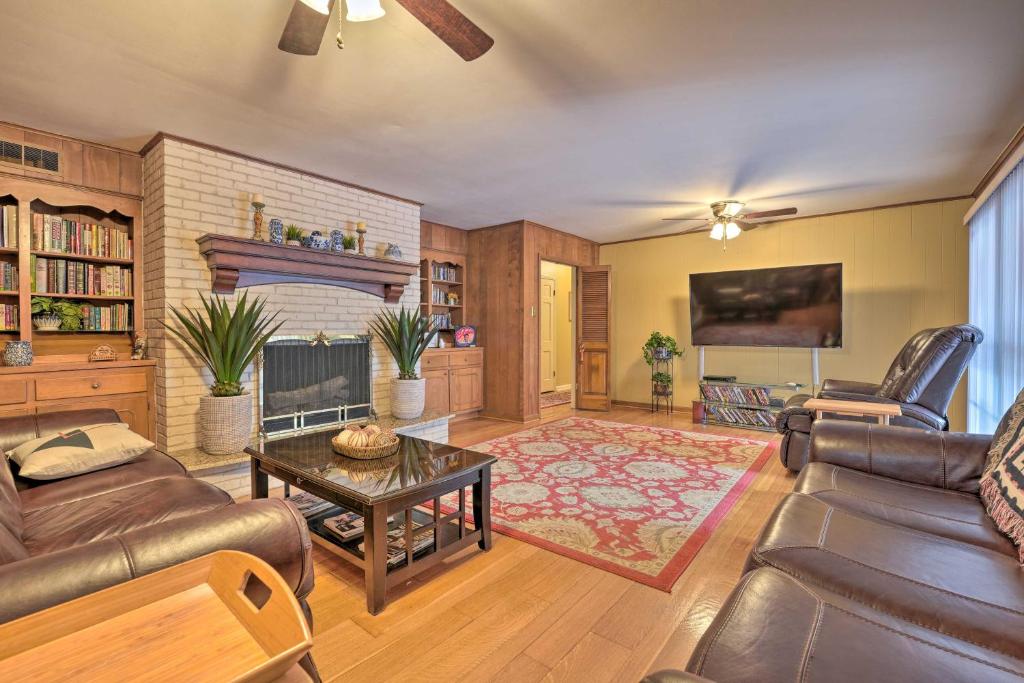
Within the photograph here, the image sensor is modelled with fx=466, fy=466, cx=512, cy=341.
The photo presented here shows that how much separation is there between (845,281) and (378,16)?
5608 millimetres

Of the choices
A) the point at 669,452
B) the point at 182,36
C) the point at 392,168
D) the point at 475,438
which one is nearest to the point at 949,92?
the point at 669,452

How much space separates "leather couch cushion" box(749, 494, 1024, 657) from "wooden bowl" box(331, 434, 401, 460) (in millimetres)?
1708

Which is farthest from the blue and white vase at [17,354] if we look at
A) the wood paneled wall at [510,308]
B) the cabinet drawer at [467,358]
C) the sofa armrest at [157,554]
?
the wood paneled wall at [510,308]

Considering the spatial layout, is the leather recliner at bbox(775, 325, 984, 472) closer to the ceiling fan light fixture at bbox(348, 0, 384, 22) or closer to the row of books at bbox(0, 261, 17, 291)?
the ceiling fan light fixture at bbox(348, 0, 384, 22)

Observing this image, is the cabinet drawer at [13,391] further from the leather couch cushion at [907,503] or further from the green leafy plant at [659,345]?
the green leafy plant at [659,345]

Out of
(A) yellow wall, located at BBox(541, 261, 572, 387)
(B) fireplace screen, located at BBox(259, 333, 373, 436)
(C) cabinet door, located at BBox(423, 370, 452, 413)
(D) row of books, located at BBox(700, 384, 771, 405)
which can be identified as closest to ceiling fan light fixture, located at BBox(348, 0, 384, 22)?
(B) fireplace screen, located at BBox(259, 333, 373, 436)

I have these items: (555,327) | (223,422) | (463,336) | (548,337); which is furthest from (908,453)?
(555,327)

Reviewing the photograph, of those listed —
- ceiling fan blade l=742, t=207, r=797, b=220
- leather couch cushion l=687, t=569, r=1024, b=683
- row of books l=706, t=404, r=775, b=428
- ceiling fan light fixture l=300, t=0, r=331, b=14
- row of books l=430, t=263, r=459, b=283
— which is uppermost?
ceiling fan blade l=742, t=207, r=797, b=220

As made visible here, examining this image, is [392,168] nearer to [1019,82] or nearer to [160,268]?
[160,268]

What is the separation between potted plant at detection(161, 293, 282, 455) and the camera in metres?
3.18

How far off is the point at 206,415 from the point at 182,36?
88.5 inches

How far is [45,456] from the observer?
210cm

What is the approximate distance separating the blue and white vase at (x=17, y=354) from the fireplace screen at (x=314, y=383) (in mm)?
1324

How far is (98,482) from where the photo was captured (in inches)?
81.0
